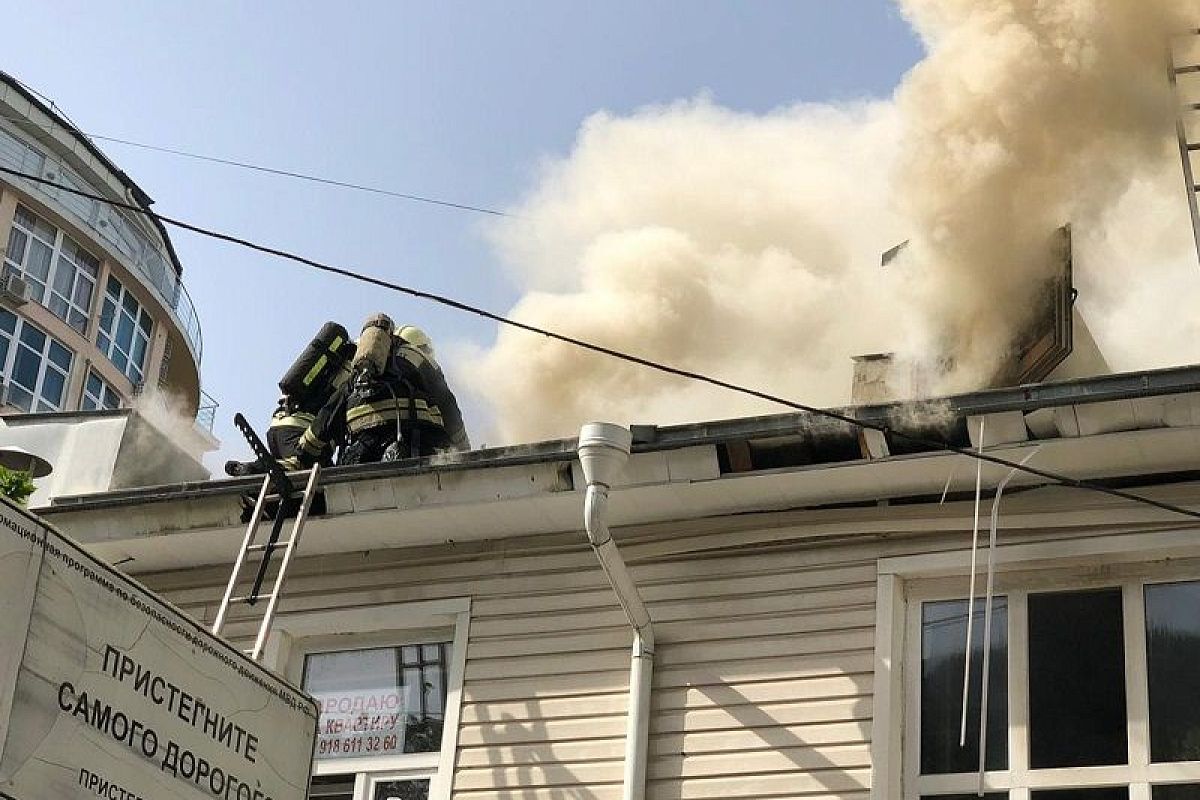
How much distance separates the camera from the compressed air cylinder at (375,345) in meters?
11.4

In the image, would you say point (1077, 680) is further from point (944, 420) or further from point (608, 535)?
point (608, 535)

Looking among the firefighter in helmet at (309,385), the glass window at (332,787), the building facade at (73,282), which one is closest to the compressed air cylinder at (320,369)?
the firefighter in helmet at (309,385)

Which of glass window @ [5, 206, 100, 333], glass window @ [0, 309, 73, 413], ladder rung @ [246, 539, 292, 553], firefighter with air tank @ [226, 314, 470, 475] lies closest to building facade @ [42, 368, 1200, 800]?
ladder rung @ [246, 539, 292, 553]

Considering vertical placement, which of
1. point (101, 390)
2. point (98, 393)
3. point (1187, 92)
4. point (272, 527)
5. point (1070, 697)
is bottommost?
point (1070, 697)

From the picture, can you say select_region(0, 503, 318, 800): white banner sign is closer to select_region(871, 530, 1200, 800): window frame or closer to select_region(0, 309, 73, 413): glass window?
select_region(871, 530, 1200, 800): window frame

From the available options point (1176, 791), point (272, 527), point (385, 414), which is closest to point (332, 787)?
point (272, 527)

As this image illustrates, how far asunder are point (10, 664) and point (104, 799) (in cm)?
62

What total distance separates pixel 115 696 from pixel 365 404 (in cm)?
450

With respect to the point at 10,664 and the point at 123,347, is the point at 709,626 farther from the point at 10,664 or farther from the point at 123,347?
the point at 123,347

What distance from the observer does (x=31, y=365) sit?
4725 centimetres

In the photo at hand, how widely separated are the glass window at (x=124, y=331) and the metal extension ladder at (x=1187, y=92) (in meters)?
42.0

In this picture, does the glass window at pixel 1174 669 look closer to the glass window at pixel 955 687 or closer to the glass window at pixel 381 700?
the glass window at pixel 955 687

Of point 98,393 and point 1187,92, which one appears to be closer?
point 1187,92

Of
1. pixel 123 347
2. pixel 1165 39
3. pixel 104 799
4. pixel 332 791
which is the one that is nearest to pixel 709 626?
pixel 332 791
